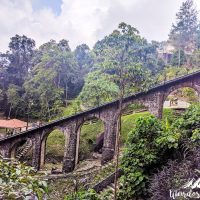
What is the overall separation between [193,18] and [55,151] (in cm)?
2823

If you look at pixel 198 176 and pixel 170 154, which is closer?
pixel 198 176

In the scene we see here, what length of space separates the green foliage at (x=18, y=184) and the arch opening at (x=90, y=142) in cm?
1888

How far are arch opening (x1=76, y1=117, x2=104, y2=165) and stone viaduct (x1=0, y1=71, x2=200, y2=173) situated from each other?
1.01 meters

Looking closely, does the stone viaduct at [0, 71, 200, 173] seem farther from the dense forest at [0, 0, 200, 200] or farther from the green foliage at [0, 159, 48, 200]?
the green foliage at [0, 159, 48, 200]

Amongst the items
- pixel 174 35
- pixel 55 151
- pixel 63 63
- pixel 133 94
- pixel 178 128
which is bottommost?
pixel 55 151

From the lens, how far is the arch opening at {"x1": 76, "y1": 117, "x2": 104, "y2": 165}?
23.9 metres

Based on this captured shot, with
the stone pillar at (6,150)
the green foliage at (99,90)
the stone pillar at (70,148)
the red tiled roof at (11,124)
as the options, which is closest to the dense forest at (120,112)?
the green foliage at (99,90)

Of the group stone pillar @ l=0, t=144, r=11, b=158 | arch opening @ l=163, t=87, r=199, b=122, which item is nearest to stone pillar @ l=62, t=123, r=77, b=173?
stone pillar @ l=0, t=144, r=11, b=158

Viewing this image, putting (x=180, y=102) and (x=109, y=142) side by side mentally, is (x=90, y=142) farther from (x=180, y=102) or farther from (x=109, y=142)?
(x=180, y=102)

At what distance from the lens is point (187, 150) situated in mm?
10477

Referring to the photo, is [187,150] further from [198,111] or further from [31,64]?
[31,64]

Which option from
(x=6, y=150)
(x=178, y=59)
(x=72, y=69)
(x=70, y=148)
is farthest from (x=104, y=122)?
(x=178, y=59)

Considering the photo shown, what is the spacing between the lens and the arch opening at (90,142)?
78.5ft

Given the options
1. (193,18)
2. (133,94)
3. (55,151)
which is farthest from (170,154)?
(193,18)
